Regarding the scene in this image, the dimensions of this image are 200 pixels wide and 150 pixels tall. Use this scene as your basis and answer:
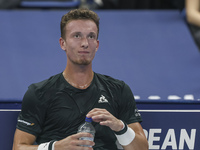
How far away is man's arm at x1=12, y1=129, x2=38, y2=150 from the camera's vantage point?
1893 millimetres

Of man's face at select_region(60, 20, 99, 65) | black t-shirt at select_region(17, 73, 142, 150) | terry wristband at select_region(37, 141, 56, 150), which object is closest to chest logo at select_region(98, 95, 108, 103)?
black t-shirt at select_region(17, 73, 142, 150)

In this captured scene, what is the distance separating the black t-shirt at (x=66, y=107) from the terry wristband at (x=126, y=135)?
99mm

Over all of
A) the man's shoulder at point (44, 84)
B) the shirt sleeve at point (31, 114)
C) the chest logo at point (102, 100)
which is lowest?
the shirt sleeve at point (31, 114)

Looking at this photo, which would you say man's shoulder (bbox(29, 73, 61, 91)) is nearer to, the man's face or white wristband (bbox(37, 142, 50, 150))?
the man's face

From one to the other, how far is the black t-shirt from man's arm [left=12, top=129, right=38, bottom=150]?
0.02 meters

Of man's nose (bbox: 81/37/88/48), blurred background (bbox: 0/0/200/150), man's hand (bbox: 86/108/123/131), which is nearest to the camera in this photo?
man's hand (bbox: 86/108/123/131)

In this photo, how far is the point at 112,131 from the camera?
2.05m

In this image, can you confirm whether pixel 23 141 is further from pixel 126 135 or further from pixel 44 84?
pixel 126 135

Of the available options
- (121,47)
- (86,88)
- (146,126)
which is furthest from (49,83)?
(121,47)

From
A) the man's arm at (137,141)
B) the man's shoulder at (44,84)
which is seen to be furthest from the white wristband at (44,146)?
the man's arm at (137,141)

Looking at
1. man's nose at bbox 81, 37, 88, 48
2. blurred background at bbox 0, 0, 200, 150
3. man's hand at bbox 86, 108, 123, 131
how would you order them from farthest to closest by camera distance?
blurred background at bbox 0, 0, 200, 150 < man's nose at bbox 81, 37, 88, 48 < man's hand at bbox 86, 108, 123, 131

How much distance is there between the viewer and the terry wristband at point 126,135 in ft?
6.30

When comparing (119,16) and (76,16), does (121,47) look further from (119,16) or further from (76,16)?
(76,16)

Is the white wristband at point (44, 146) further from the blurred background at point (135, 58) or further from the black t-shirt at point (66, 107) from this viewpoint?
the blurred background at point (135, 58)
